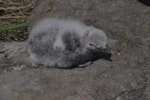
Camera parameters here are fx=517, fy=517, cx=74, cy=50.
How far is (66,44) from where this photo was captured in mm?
3240

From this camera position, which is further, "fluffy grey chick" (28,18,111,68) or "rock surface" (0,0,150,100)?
"fluffy grey chick" (28,18,111,68)

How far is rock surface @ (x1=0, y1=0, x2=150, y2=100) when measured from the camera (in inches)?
121

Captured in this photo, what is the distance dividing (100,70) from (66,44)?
27cm

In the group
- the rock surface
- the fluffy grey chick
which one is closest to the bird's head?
the fluffy grey chick

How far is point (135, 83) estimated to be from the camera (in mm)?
3129

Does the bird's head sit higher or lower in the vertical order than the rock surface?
higher

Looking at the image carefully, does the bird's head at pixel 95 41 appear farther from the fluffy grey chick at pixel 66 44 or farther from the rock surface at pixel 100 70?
the rock surface at pixel 100 70

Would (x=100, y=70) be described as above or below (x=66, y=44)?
below

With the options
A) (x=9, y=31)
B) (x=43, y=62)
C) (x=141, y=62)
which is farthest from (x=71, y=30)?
(x=9, y=31)

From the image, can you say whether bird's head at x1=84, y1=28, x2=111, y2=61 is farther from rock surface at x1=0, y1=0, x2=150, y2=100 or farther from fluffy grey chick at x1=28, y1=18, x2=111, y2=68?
rock surface at x1=0, y1=0, x2=150, y2=100

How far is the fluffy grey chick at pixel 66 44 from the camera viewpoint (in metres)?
3.22

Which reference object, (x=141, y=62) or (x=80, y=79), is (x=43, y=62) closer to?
(x=80, y=79)

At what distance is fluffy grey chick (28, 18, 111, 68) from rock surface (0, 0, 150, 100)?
2.3 inches

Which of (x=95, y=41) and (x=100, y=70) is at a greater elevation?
(x=95, y=41)
